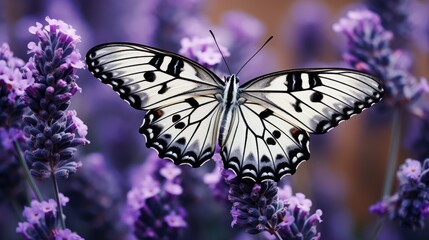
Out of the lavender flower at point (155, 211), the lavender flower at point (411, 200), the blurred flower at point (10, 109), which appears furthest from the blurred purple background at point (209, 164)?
the lavender flower at point (411, 200)

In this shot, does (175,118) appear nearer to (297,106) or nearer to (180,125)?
(180,125)

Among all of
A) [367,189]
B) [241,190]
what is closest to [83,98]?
[367,189]

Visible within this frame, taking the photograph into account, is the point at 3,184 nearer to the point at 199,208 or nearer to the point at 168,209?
the point at 168,209

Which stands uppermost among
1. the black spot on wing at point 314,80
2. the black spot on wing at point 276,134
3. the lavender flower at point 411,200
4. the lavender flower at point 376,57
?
the lavender flower at point 376,57

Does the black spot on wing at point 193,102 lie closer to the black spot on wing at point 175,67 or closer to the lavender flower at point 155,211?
the black spot on wing at point 175,67

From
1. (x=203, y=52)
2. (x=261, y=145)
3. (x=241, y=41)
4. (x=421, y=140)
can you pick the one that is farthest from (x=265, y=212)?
(x=241, y=41)

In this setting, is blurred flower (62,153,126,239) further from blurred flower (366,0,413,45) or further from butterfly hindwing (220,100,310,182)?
blurred flower (366,0,413,45)
